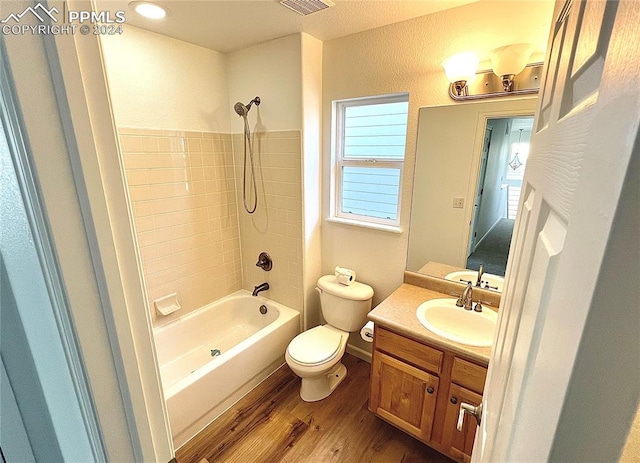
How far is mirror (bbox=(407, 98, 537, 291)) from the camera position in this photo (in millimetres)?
1535

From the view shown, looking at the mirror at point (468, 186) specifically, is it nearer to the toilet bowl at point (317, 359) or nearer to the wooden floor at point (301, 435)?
the toilet bowl at point (317, 359)

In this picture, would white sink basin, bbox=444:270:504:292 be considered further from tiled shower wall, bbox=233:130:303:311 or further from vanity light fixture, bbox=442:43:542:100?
tiled shower wall, bbox=233:130:303:311

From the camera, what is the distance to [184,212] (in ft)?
7.34

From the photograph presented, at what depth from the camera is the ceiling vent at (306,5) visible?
1.51 metres

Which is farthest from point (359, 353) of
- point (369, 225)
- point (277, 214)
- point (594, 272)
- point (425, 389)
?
point (594, 272)

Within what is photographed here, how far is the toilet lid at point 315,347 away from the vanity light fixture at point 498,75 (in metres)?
1.76

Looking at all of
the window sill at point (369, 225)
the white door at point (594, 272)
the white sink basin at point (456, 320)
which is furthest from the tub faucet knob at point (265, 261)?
the white door at point (594, 272)

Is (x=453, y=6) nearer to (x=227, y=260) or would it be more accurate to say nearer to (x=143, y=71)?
(x=143, y=71)

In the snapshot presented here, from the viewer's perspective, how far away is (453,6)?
1.53 metres

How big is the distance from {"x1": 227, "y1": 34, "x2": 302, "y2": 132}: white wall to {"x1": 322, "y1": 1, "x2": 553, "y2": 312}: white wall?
247 millimetres

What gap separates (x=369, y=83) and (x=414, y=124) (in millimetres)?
428

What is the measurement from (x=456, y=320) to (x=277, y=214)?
58.6 inches

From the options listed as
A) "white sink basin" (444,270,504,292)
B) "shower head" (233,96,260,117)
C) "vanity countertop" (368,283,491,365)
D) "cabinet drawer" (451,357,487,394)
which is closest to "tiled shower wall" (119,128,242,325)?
"shower head" (233,96,260,117)

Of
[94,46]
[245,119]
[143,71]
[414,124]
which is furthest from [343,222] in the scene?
[94,46]
